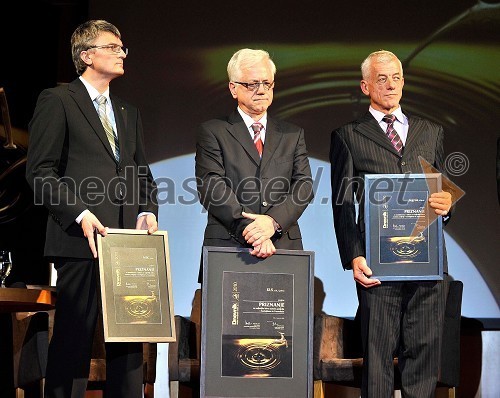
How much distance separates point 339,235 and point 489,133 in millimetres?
2099

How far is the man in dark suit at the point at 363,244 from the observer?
375cm

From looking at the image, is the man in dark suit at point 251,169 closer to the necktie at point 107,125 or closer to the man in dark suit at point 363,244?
the man in dark suit at point 363,244

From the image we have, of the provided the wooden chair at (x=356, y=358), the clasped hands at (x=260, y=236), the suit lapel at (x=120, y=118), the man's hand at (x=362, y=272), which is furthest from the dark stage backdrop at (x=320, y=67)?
the clasped hands at (x=260, y=236)

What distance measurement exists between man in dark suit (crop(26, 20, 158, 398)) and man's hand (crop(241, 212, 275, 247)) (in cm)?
41

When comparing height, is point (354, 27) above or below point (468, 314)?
above

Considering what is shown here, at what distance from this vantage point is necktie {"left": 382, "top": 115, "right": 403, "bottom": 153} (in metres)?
4.04

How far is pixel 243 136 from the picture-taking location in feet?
13.0

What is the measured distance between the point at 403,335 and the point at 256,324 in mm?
709

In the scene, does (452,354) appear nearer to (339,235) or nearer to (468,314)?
(339,235)

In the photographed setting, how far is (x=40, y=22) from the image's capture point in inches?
230

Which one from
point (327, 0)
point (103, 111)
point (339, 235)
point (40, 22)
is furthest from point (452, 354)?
point (40, 22)

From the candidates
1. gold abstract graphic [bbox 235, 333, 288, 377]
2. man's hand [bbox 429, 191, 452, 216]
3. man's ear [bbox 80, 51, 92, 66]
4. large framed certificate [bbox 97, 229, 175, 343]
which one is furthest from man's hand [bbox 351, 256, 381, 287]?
man's ear [bbox 80, 51, 92, 66]

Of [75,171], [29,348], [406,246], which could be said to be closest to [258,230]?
[406,246]

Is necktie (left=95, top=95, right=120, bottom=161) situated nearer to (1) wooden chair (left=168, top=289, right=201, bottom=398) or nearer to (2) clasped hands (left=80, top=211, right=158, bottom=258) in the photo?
(2) clasped hands (left=80, top=211, right=158, bottom=258)
